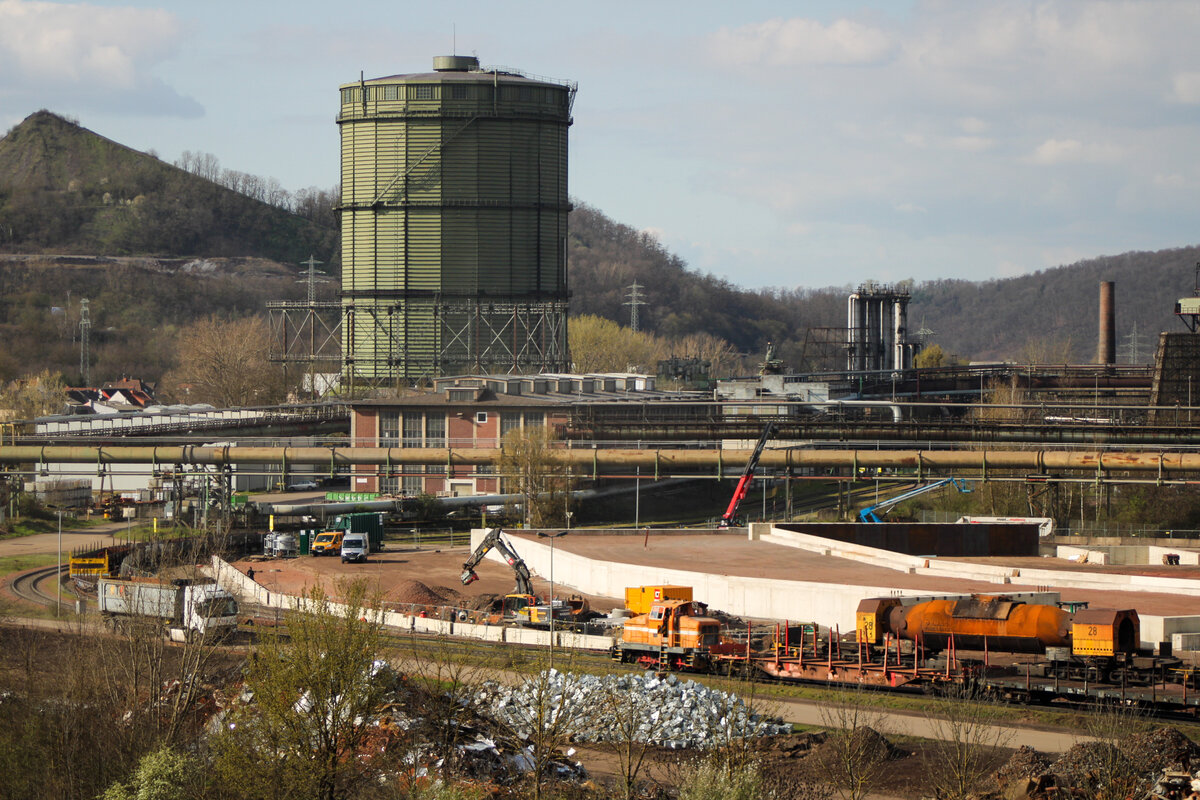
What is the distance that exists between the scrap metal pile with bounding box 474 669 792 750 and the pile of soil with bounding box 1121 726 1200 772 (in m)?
6.16

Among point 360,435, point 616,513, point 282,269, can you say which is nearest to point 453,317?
point 360,435

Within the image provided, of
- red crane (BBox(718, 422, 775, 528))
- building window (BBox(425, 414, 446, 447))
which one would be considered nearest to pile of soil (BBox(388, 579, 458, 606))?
red crane (BBox(718, 422, 775, 528))

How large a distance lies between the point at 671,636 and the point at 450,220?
53.8 meters

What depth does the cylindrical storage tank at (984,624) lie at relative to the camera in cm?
3092

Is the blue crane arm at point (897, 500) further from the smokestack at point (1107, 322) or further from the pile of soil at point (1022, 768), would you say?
the smokestack at point (1107, 322)

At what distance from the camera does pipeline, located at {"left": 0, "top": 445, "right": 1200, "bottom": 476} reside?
5419cm

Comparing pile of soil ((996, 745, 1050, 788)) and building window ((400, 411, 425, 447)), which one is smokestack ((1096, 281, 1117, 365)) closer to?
building window ((400, 411, 425, 447))

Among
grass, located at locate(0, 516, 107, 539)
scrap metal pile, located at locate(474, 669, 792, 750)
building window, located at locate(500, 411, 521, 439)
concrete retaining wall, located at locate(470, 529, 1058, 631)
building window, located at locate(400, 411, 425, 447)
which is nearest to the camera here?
scrap metal pile, located at locate(474, 669, 792, 750)

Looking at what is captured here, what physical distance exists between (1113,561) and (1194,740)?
2490 centimetres

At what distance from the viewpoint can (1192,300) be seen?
7294cm

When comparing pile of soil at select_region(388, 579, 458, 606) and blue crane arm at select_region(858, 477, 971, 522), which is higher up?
blue crane arm at select_region(858, 477, 971, 522)

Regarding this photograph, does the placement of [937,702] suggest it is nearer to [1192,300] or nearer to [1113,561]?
[1113,561]

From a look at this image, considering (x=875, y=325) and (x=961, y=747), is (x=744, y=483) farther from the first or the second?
(x=875, y=325)

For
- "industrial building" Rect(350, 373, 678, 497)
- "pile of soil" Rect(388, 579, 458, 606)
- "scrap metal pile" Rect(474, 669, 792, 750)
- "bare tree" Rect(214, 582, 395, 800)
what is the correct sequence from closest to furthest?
1. "bare tree" Rect(214, 582, 395, 800)
2. "scrap metal pile" Rect(474, 669, 792, 750)
3. "pile of soil" Rect(388, 579, 458, 606)
4. "industrial building" Rect(350, 373, 678, 497)
